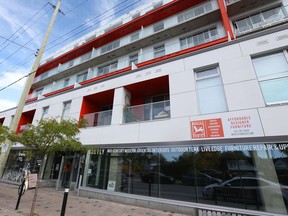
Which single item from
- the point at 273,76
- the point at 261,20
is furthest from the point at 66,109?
the point at 261,20

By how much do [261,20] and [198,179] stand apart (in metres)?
11.8

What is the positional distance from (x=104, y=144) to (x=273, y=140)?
8.40 m

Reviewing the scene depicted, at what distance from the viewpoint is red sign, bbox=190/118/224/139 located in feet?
23.5

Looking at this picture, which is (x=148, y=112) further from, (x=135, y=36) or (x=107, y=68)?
(x=135, y=36)

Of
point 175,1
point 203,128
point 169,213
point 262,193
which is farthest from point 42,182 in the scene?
point 175,1

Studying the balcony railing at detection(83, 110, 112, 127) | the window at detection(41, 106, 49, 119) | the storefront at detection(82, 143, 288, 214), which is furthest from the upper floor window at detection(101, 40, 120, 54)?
the storefront at detection(82, 143, 288, 214)

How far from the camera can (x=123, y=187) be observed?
8.91m

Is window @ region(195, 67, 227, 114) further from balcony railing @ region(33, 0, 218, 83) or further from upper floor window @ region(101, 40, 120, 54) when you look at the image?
upper floor window @ region(101, 40, 120, 54)

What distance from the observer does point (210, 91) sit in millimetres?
8273

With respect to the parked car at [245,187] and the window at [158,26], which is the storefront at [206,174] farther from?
the window at [158,26]

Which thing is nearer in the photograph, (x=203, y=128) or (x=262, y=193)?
(x=262, y=193)

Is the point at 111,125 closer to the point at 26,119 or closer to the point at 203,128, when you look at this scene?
the point at 203,128

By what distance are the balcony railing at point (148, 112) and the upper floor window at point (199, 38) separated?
6.14m

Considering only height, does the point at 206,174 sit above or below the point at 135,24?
below
